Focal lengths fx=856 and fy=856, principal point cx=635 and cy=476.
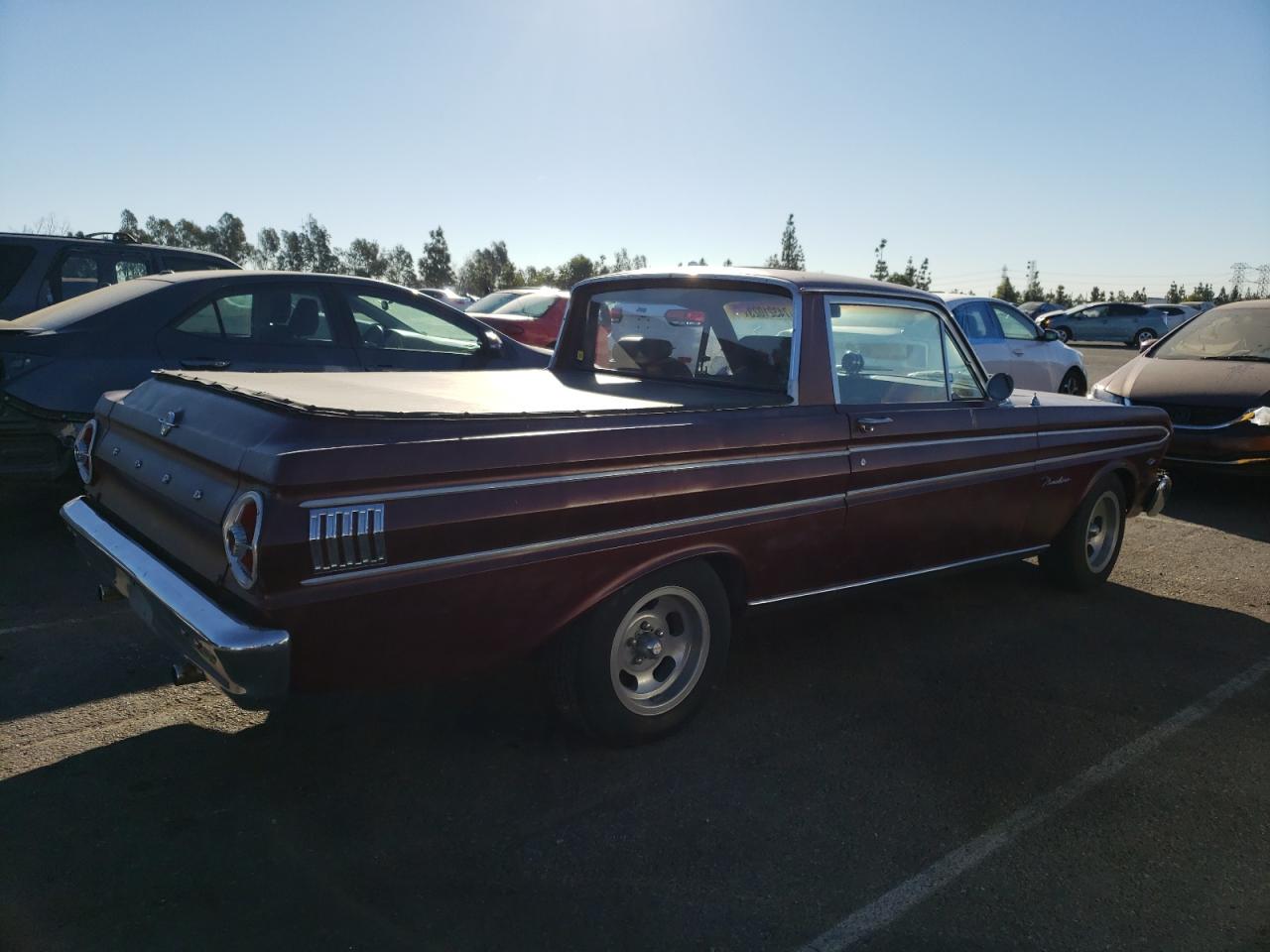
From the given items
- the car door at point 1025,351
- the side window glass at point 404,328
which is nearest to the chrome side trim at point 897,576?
the side window glass at point 404,328

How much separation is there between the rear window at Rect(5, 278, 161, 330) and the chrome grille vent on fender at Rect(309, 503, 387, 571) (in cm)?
375

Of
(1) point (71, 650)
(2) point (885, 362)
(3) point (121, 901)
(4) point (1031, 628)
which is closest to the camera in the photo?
(3) point (121, 901)

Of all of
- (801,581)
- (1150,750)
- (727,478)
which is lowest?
(1150,750)

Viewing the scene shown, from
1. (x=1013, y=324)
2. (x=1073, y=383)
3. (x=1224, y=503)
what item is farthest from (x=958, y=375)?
(x=1073, y=383)

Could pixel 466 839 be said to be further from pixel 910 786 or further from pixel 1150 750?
pixel 1150 750

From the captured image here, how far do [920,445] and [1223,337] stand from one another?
5.98 m

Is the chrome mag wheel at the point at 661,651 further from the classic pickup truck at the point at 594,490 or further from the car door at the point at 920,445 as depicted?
the car door at the point at 920,445

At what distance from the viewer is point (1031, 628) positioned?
4.36 metres

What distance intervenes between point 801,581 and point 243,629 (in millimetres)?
2090

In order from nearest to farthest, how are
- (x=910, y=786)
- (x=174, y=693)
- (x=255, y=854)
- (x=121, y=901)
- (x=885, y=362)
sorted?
1. (x=121, y=901)
2. (x=255, y=854)
3. (x=910, y=786)
4. (x=174, y=693)
5. (x=885, y=362)

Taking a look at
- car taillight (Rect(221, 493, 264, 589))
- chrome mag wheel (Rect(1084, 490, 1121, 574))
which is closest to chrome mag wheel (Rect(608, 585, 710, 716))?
car taillight (Rect(221, 493, 264, 589))

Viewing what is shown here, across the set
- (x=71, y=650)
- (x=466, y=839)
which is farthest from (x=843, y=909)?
(x=71, y=650)

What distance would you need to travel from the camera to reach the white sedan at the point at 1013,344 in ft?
30.8

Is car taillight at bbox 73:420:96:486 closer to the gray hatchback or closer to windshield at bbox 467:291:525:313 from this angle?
windshield at bbox 467:291:525:313
